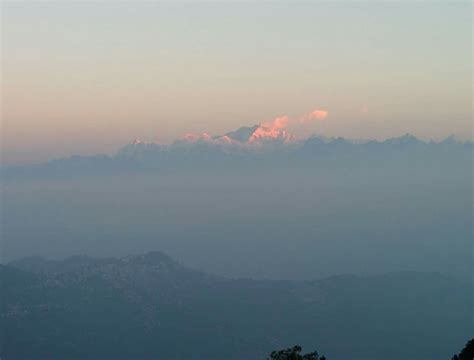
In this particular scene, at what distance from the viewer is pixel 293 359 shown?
52.0 m

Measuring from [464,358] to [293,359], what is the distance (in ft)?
46.4

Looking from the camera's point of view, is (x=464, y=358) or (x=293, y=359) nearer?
(x=293, y=359)

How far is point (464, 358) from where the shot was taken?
56969 mm
